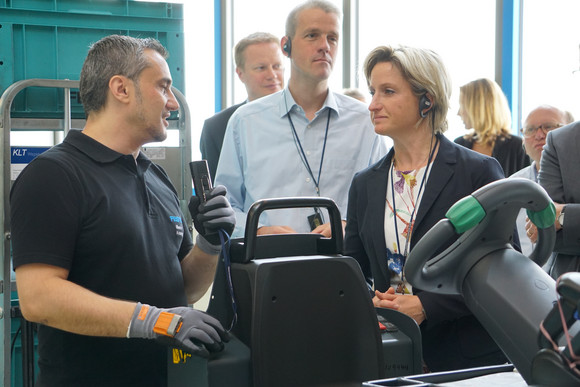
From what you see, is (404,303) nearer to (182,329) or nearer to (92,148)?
(182,329)

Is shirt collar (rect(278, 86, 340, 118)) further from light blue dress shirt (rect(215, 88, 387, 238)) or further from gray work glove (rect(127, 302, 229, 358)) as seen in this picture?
gray work glove (rect(127, 302, 229, 358))

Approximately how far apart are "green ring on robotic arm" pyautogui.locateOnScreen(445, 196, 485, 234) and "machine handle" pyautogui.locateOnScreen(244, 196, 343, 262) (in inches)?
14.1

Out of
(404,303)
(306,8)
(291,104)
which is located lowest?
(404,303)

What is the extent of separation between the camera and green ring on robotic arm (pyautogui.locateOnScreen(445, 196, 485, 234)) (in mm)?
805

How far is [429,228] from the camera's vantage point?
66.9 inches

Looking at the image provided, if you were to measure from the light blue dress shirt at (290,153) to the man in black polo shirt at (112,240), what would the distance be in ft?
1.69

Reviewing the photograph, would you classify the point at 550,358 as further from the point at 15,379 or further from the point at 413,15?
the point at 413,15

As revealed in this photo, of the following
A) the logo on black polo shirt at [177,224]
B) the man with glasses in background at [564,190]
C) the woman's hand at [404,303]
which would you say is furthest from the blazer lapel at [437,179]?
the logo on black polo shirt at [177,224]

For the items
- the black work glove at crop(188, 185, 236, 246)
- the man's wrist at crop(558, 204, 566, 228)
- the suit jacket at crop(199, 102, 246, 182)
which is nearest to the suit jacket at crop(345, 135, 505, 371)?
the man's wrist at crop(558, 204, 566, 228)

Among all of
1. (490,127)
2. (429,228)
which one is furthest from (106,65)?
(490,127)

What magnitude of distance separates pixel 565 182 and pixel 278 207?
3.98 feet

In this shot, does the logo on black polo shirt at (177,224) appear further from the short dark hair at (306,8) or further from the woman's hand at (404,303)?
the short dark hair at (306,8)

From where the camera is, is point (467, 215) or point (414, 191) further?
point (414, 191)

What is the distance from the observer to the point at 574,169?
2.03 metres
